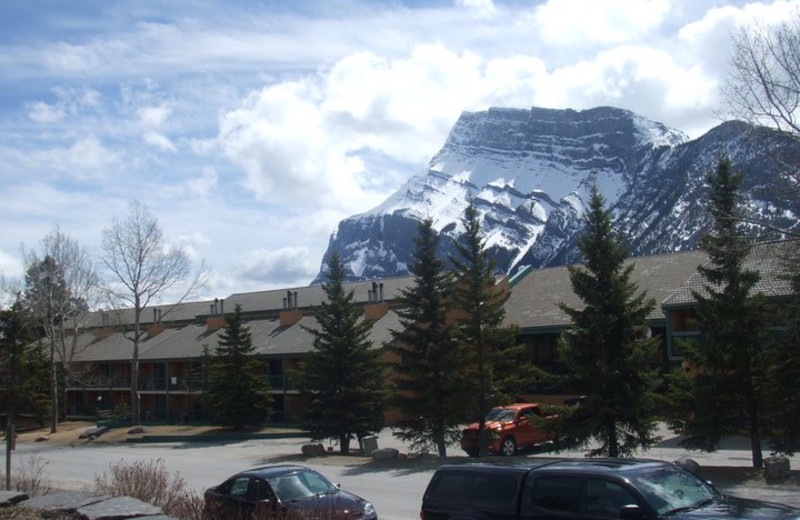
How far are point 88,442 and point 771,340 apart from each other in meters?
37.7

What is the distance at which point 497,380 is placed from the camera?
2891cm

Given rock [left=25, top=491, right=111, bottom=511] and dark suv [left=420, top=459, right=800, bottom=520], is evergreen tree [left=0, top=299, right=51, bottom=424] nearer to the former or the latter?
rock [left=25, top=491, right=111, bottom=511]

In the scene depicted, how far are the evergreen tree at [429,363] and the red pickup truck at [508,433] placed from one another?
101cm

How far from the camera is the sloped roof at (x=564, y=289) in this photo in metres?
42.4

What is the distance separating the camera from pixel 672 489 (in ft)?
30.1

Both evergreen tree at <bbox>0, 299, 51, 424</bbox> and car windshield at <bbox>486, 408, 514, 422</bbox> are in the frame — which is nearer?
car windshield at <bbox>486, 408, 514, 422</bbox>

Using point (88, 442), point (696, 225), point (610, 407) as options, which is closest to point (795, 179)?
point (696, 225)

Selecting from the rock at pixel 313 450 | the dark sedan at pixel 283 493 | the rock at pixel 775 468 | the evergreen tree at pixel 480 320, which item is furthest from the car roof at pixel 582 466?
the rock at pixel 313 450

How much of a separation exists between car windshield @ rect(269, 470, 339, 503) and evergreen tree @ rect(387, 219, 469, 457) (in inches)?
553

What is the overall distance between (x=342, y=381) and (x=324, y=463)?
488cm

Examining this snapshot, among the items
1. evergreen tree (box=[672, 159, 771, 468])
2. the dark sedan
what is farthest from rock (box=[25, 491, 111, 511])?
evergreen tree (box=[672, 159, 771, 468])

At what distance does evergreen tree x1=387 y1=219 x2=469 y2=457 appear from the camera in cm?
2827

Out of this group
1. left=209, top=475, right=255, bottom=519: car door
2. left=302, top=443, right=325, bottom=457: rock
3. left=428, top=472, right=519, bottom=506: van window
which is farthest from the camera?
left=302, top=443, right=325, bottom=457: rock

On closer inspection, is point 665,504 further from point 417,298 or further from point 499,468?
point 417,298
